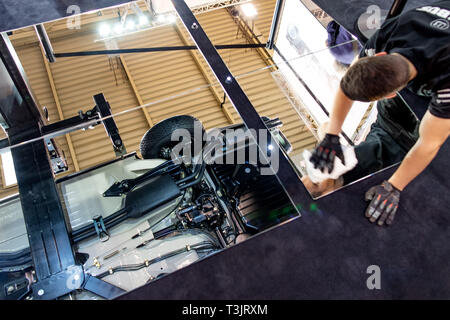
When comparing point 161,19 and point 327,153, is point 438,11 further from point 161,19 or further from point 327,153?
point 161,19

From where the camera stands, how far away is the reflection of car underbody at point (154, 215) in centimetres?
139

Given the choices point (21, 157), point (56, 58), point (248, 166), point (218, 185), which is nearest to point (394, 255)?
point (248, 166)

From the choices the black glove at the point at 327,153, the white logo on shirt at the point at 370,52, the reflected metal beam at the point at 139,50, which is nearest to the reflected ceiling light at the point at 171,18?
the reflected metal beam at the point at 139,50

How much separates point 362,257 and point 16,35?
2.00 metres

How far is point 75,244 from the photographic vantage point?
4.54 ft

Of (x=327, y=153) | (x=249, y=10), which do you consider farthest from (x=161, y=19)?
(x=327, y=153)

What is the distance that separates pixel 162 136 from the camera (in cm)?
188

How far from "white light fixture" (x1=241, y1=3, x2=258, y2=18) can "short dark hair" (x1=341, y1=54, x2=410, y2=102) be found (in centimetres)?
142

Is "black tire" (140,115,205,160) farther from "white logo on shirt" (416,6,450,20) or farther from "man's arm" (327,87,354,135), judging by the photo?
"white logo on shirt" (416,6,450,20)

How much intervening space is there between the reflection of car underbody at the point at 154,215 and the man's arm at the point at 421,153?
1.41 ft

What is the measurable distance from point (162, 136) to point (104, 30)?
104 cm

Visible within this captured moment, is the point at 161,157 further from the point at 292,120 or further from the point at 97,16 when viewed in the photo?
the point at 97,16

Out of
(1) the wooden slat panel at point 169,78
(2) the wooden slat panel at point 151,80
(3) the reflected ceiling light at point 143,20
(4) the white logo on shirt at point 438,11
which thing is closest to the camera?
(4) the white logo on shirt at point 438,11

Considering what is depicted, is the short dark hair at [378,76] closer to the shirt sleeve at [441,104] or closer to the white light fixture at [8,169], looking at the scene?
the shirt sleeve at [441,104]
